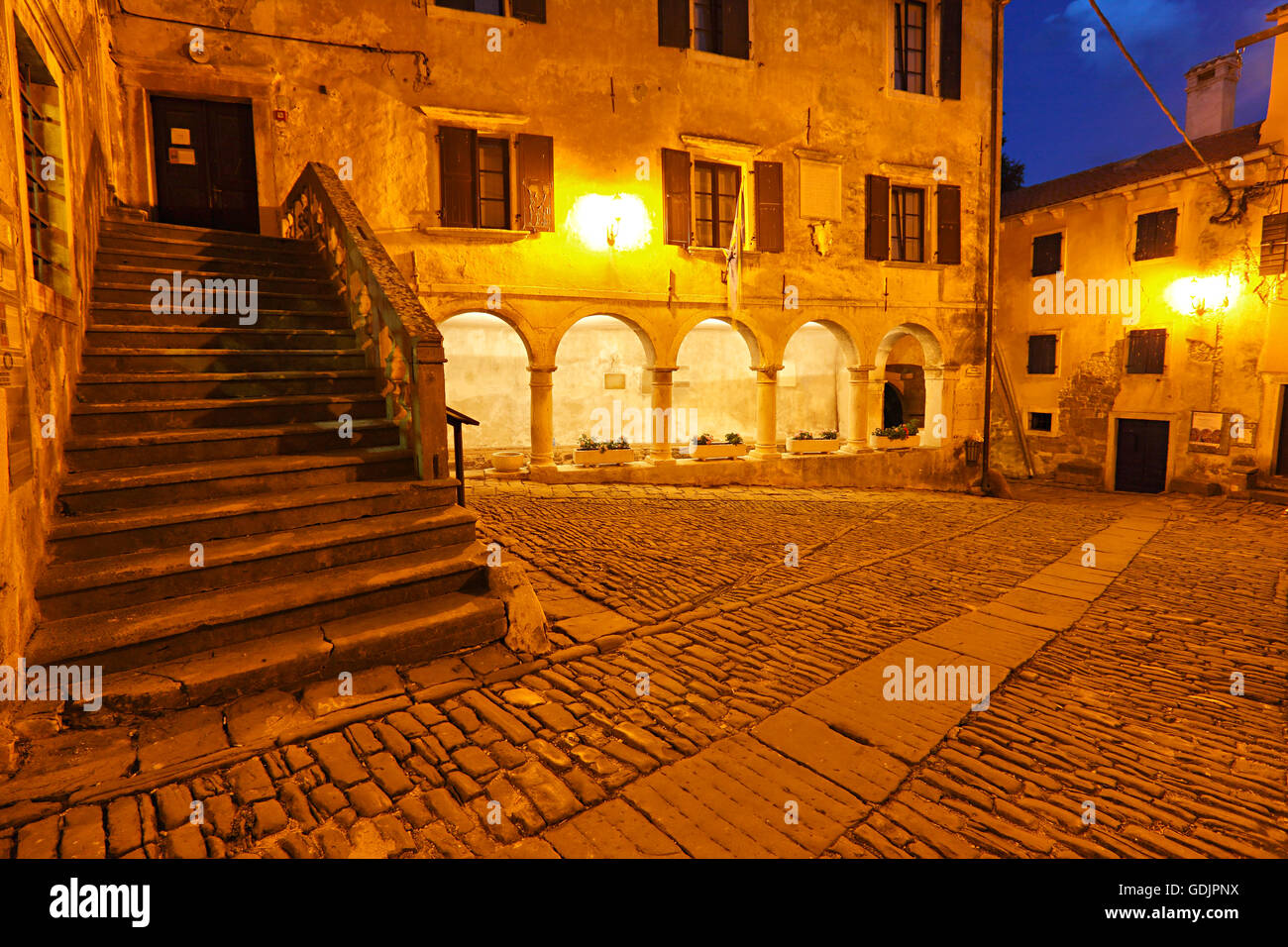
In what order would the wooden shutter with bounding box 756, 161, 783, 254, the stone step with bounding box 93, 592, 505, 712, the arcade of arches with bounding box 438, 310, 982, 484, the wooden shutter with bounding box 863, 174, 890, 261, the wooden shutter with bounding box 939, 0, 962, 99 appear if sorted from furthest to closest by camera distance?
the wooden shutter with bounding box 939, 0, 962, 99 < the wooden shutter with bounding box 863, 174, 890, 261 < the wooden shutter with bounding box 756, 161, 783, 254 < the arcade of arches with bounding box 438, 310, 982, 484 < the stone step with bounding box 93, 592, 505, 712

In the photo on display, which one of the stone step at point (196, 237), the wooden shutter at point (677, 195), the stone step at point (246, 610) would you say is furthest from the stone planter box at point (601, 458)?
the stone step at point (246, 610)

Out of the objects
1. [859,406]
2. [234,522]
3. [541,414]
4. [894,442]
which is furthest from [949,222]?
[234,522]

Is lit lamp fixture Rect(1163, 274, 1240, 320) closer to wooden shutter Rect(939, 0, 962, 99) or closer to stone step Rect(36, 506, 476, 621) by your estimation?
wooden shutter Rect(939, 0, 962, 99)

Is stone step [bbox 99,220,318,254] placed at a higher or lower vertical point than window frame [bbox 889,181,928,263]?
lower

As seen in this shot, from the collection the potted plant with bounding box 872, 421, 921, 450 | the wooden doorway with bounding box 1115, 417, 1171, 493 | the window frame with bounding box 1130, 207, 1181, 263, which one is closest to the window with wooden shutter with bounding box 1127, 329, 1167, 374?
the wooden doorway with bounding box 1115, 417, 1171, 493

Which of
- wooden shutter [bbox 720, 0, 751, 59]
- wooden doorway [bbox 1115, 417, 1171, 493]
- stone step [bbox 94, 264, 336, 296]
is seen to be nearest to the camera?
stone step [bbox 94, 264, 336, 296]

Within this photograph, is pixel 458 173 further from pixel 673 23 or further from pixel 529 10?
pixel 673 23

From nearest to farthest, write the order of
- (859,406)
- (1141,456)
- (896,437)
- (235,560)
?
(235,560)
(859,406)
(896,437)
(1141,456)

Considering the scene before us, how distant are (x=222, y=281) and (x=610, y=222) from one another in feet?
23.9

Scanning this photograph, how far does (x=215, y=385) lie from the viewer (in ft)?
18.5

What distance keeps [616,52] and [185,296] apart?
30.1 feet

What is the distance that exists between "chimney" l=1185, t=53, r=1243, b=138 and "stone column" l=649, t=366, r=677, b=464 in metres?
16.9

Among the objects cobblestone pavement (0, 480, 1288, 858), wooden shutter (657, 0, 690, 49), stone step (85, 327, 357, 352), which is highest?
wooden shutter (657, 0, 690, 49)

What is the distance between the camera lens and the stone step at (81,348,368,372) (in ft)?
17.9
